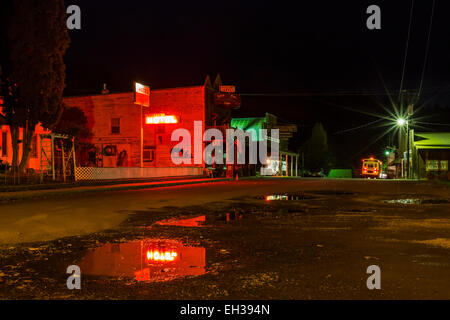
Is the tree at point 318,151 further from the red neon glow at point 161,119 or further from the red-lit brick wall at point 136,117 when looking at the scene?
the red neon glow at point 161,119

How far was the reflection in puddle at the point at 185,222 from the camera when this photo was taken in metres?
10.6

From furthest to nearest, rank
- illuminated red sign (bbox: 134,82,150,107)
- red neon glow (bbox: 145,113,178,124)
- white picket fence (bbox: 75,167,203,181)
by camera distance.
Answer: red neon glow (bbox: 145,113,178,124) → illuminated red sign (bbox: 134,82,150,107) → white picket fence (bbox: 75,167,203,181)

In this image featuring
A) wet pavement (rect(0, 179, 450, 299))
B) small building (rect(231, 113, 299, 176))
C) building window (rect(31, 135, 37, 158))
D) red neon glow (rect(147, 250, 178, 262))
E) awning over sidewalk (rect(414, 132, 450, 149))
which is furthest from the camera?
small building (rect(231, 113, 299, 176))

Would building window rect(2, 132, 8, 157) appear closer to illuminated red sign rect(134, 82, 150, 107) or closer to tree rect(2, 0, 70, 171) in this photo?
tree rect(2, 0, 70, 171)

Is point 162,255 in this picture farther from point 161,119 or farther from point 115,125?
point 115,125

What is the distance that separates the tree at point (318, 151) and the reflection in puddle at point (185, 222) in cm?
6892

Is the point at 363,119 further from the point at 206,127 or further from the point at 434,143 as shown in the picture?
the point at 206,127

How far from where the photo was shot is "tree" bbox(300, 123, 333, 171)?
7838 centimetres

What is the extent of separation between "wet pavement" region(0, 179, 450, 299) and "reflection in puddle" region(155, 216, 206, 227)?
3cm

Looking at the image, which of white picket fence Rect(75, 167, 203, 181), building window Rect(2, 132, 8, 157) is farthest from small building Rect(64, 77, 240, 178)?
building window Rect(2, 132, 8, 157)

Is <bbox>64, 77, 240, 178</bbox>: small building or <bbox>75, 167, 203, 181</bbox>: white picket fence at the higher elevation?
<bbox>64, 77, 240, 178</bbox>: small building

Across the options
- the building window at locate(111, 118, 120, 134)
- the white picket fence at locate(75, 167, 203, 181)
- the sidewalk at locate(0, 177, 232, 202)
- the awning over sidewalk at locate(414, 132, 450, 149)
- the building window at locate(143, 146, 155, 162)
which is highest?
the building window at locate(111, 118, 120, 134)
